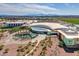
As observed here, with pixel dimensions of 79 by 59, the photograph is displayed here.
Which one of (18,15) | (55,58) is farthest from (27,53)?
(18,15)

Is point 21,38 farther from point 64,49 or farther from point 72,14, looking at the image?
point 72,14

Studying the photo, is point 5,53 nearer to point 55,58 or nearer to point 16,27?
point 16,27

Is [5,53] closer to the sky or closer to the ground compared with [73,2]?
closer to the ground

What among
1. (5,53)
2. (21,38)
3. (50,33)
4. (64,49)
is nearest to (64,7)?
(50,33)

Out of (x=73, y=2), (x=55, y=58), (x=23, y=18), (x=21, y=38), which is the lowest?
(x=55, y=58)

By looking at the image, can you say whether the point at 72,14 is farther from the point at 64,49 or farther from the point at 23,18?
the point at 23,18

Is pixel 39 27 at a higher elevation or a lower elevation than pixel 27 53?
higher

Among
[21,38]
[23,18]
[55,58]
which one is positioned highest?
[23,18]
